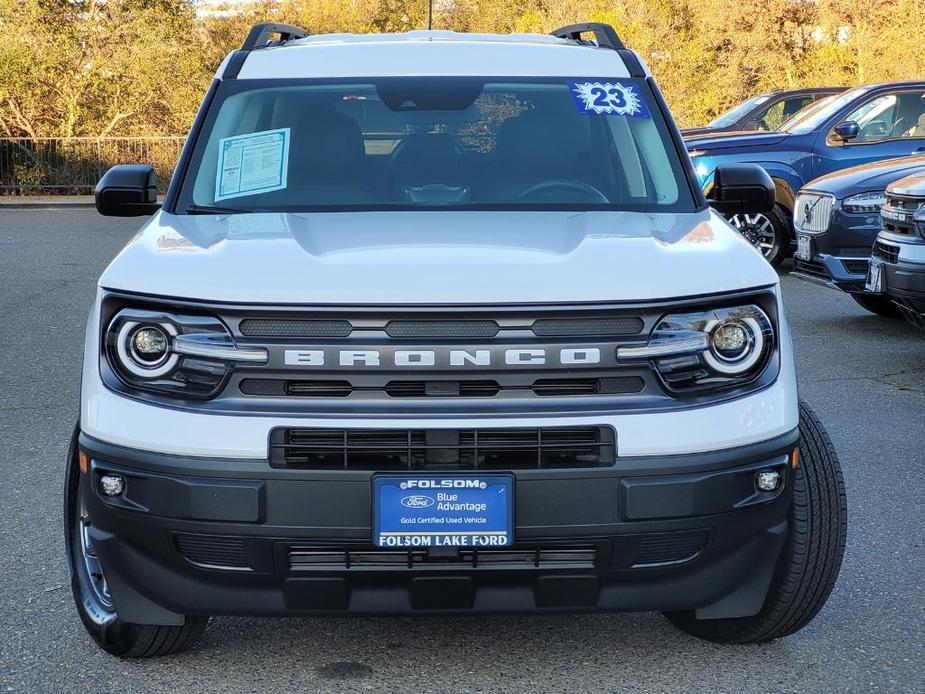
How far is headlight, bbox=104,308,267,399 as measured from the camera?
10.8 feet

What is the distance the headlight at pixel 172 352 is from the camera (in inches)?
130

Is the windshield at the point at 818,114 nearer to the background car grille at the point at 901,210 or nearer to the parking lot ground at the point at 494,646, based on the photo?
the background car grille at the point at 901,210

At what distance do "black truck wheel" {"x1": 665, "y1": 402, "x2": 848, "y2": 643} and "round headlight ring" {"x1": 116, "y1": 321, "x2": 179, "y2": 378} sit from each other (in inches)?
64.0

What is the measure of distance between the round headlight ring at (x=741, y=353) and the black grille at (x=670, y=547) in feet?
1.34

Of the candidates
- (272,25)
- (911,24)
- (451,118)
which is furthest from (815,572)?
(911,24)

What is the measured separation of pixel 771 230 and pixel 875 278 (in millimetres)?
4813

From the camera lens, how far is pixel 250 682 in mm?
3697

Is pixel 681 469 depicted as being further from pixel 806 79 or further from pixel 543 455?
pixel 806 79

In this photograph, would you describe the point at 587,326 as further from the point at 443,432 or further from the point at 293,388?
the point at 293,388

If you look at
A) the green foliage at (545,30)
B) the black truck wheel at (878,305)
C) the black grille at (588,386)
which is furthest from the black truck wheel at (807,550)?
the green foliage at (545,30)

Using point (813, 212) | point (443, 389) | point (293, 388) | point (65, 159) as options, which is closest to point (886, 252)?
point (813, 212)

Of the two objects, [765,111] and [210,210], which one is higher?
[210,210]

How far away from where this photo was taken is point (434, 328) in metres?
3.27

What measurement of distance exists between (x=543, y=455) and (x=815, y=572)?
94cm
